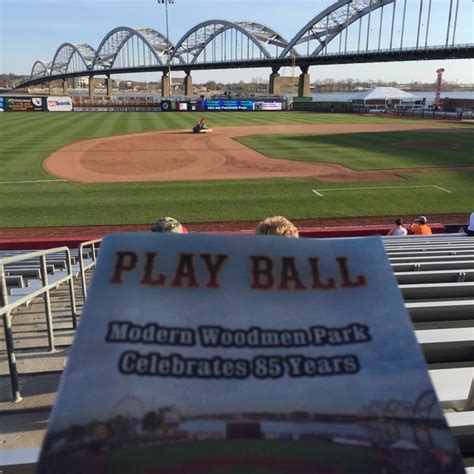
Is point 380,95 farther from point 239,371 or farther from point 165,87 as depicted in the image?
point 239,371

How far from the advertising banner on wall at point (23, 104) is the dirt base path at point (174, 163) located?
1276 inches

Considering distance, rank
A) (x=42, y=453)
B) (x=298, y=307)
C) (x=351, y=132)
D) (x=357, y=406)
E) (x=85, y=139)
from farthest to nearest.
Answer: (x=351, y=132), (x=85, y=139), (x=298, y=307), (x=357, y=406), (x=42, y=453)

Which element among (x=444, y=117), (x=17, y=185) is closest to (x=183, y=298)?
(x=17, y=185)

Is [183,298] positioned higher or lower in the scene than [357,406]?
higher

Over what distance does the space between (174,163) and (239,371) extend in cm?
2266

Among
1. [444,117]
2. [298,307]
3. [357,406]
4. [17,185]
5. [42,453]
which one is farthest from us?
[444,117]

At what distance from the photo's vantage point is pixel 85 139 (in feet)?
107

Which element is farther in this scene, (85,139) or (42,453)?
(85,139)

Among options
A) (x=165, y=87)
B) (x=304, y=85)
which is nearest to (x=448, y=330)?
(x=304, y=85)

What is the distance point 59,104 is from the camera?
60.3 meters

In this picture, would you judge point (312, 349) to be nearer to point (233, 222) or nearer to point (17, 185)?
point (233, 222)

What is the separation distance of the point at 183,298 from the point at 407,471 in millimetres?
777

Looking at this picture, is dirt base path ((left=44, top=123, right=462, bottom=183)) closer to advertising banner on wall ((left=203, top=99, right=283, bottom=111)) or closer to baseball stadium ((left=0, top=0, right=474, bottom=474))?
baseball stadium ((left=0, top=0, right=474, bottom=474))

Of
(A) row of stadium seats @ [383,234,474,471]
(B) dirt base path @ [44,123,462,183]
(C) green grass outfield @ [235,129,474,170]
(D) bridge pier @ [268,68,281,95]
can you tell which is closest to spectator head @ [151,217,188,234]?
(A) row of stadium seats @ [383,234,474,471]
